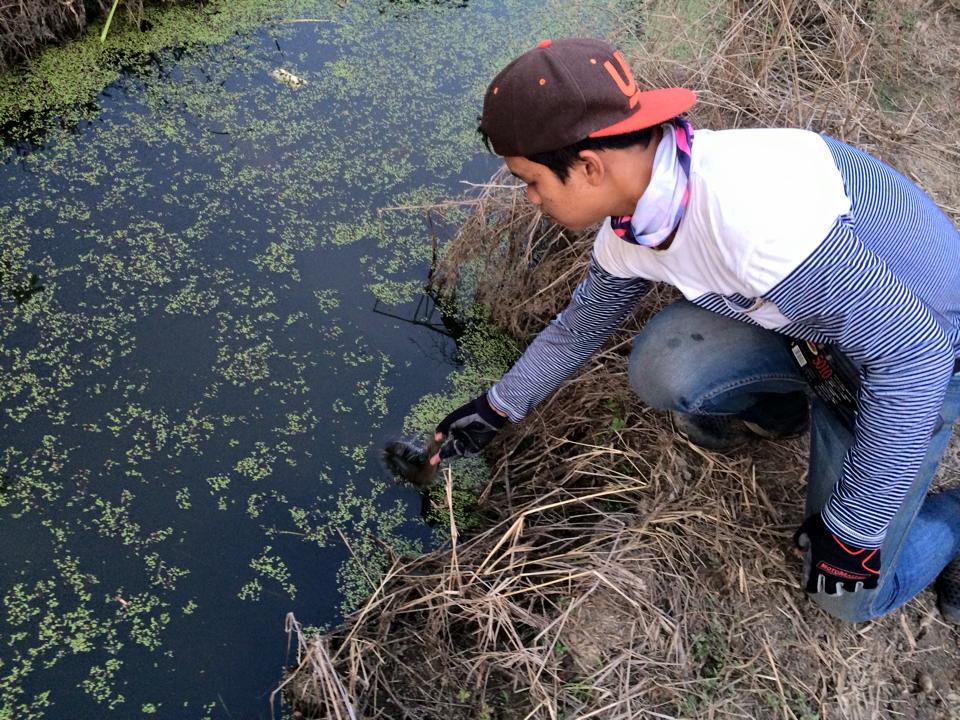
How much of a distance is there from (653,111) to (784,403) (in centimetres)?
78

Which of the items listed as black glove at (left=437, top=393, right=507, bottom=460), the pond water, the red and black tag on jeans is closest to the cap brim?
the red and black tag on jeans

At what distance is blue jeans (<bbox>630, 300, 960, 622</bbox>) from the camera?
136 centimetres

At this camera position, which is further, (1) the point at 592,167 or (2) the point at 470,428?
(2) the point at 470,428

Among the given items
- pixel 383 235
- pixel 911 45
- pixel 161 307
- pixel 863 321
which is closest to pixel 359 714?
pixel 863 321

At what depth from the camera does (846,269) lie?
1.09 metres

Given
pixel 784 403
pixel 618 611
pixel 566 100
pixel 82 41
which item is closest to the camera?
pixel 566 100

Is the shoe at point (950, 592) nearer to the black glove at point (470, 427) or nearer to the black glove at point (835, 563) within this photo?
the black glove at point (835, 563)

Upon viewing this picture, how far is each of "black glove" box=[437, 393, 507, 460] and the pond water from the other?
0.22 metres

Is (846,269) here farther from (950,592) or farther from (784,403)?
(950,592)

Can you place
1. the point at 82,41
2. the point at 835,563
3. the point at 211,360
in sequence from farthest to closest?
the point at 82,41 < the point at 211,360 < the point at 835,563

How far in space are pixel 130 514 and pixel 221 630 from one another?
1.07 feet

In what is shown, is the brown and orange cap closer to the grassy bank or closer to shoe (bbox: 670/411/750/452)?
shoe (bbox: 670/411/750/452)

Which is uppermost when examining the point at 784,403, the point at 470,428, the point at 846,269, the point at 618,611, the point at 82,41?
the point at 846,269

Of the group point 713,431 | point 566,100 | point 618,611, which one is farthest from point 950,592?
point 566,100
